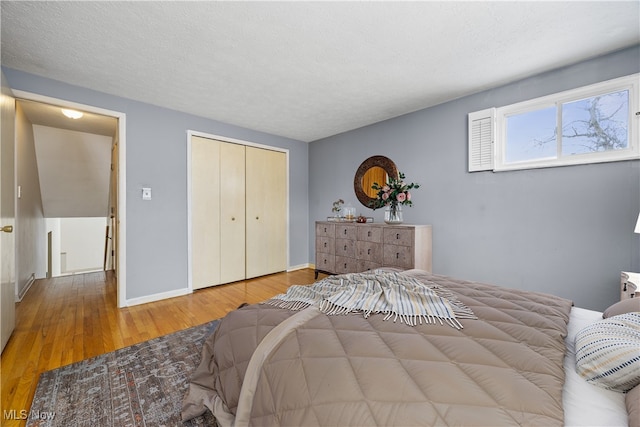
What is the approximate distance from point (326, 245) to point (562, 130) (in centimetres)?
298

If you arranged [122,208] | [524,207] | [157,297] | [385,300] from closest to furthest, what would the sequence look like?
1. [385,300]
2. [524,207]
3. [122,208]
4. [157,297]

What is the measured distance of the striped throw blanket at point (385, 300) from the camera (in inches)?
47.0

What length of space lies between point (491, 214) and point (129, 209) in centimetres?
414

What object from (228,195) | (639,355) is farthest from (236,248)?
(639,355)

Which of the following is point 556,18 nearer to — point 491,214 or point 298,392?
point 491,214

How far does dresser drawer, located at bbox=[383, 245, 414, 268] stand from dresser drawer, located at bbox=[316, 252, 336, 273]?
36.4 inches

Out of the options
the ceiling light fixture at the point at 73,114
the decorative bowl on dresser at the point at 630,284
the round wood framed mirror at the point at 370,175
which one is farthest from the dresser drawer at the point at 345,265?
the ceiling light fixture at the point at 73,114

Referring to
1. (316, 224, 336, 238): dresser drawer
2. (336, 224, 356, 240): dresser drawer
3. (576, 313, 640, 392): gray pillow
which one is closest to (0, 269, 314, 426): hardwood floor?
(316, 224, 336, 238): dresser drawer

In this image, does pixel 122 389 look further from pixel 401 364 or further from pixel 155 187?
pixel 155 187

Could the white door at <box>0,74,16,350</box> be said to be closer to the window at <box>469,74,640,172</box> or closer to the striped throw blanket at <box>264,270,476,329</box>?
the striped throw blanket at <box>264,270,476,329</box>

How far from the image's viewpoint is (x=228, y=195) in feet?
12.8

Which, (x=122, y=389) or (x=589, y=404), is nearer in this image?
(x=589, y=404)

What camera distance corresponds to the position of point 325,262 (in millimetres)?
3979

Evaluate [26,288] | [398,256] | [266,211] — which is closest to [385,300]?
[398,256]
